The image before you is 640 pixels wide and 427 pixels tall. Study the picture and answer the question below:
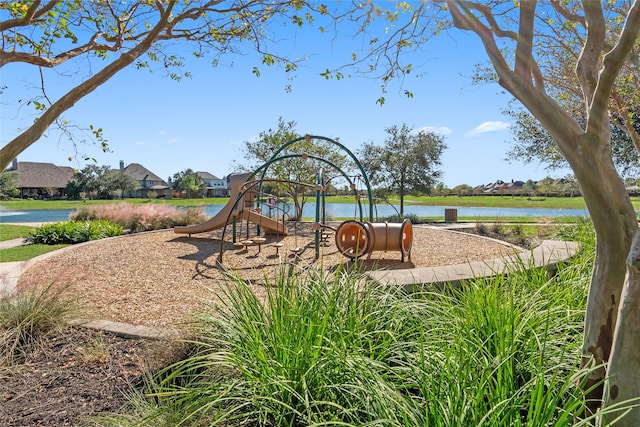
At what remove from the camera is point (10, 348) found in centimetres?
311

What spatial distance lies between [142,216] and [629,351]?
44.6 feet

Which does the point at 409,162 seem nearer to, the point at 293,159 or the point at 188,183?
the point at 293,159

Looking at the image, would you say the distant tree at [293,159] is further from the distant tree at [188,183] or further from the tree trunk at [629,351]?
the distant tree at [188,183]

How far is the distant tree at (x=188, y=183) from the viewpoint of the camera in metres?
72.4

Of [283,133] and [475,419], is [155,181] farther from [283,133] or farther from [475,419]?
[475,419]

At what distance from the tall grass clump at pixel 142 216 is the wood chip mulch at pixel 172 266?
89.7 inches

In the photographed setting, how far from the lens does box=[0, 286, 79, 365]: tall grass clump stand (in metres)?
3.13

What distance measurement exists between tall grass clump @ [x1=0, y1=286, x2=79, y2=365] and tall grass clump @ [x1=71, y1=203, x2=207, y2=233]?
31.3ft

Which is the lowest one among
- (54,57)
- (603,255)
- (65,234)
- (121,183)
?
(65,234)

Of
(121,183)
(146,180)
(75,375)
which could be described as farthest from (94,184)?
(75,375)

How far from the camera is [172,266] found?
22.4 ft

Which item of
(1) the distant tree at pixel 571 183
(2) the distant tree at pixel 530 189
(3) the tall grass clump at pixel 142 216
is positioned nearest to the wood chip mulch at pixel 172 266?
(3) the tall grass clump at pixel 142 216

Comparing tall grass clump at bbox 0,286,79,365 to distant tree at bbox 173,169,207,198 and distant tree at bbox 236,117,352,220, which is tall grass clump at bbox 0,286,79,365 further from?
distant tree at bbox 173,169,207,198

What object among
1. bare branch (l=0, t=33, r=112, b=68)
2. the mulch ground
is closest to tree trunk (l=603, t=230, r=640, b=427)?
the mulch ground
